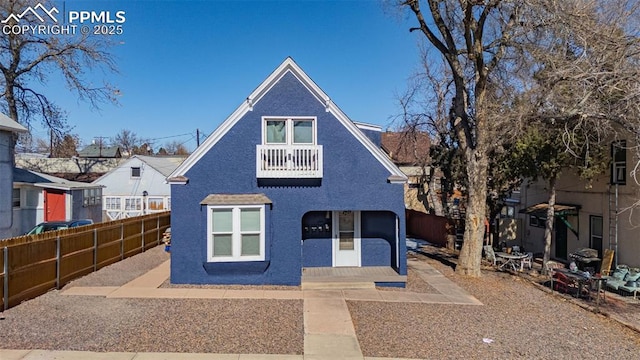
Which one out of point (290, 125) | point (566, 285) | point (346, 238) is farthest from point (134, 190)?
point (566, 285)

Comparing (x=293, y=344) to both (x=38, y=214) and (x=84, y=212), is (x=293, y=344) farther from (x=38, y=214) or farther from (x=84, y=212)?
(x=84, y=212)

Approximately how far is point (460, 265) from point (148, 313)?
998cm

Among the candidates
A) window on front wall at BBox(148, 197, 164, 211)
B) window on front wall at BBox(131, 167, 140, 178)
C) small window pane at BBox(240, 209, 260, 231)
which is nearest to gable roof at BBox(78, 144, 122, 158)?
window on front wall at BBox(131, 167, 140, 178)

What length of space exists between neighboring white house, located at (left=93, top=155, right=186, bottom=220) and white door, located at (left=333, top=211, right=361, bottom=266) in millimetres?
20499

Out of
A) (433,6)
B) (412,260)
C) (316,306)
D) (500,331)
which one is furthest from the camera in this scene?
(412,260)

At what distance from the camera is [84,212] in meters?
25.8

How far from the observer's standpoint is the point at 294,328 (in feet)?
25.8

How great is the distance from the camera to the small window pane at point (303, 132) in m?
11.6

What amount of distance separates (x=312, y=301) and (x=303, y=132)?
477 cm

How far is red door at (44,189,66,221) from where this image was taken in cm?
2227

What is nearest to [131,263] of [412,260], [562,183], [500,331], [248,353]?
[248,353]

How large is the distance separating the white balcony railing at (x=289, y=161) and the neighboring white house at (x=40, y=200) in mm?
15498

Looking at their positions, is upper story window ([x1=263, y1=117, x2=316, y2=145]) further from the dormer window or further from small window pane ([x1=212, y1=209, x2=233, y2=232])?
small window pane ([x1=212, y1=209, x2=233, y2=232])

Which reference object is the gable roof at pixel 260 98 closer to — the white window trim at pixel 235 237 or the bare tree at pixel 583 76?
the white window trim at pixel 235 237
